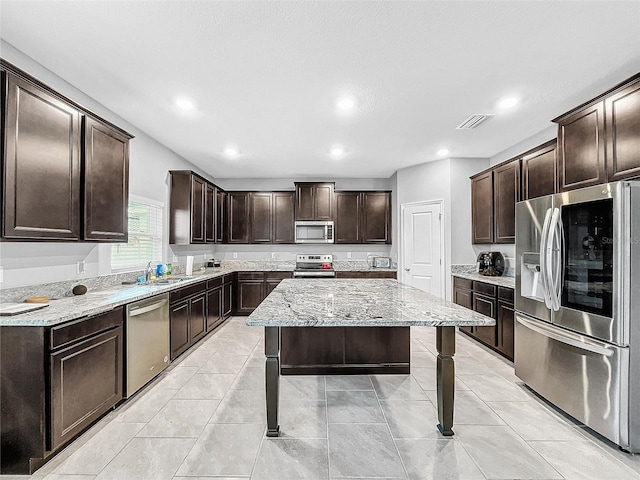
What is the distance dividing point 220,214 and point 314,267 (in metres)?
2.11

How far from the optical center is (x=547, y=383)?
265 cm

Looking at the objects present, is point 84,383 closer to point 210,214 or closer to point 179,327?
point 179,327

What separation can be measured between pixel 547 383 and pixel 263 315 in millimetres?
2446

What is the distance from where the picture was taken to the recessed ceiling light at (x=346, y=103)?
10.1ft

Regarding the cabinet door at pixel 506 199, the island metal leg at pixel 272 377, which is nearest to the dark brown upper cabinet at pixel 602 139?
the cabinet door at pixel 506 199

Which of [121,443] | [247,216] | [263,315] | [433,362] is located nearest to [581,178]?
[433,362]

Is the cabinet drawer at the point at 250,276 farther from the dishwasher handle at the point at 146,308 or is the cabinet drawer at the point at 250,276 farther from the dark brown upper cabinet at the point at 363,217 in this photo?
the dishwasher handle at the point at 146,308

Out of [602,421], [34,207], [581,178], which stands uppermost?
[581,178]

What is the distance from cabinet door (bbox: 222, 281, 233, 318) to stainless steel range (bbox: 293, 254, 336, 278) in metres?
1.20

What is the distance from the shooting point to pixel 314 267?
6.46 meters

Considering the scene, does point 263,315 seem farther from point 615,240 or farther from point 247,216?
point 247,216


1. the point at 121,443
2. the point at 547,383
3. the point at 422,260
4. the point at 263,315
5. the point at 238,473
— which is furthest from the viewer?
the point at 422,260

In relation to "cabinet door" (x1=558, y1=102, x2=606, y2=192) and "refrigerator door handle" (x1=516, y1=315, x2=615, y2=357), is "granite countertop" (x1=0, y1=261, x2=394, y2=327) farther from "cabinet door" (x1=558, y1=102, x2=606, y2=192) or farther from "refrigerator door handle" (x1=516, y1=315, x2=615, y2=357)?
"cabinet door" (x1=558, y1=102, x2=606, y2=192)

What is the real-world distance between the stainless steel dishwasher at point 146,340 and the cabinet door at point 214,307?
1327mm
